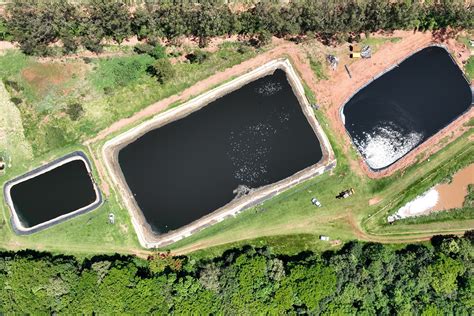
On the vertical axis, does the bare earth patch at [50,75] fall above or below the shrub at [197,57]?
above

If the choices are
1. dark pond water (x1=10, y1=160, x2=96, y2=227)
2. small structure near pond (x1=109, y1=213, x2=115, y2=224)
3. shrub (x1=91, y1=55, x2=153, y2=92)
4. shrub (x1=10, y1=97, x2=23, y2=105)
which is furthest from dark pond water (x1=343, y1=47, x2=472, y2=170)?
shrub (x1=10, y1=97, x2=23, y2=105)

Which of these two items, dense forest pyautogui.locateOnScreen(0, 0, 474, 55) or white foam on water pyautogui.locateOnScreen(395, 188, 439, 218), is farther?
white foam on water pyautogui.locateOnScreen(395, 188, 439, 218)

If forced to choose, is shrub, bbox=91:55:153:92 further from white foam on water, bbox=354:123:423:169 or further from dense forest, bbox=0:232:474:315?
white foam on water, bbox=354:123:423:169

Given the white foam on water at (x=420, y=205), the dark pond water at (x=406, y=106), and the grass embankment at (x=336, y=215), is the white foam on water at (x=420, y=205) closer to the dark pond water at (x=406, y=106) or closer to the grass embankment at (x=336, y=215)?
the grass embankment at (x=336, y=215)

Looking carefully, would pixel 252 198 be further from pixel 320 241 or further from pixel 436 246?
pixel 436 246

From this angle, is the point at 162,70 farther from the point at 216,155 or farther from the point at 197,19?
the point at 216,155

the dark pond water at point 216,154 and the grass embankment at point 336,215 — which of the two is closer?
the grass embankment at point 336,215

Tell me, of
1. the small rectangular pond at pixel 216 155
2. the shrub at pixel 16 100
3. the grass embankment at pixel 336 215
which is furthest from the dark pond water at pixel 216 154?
the shrub at pixel 16 100

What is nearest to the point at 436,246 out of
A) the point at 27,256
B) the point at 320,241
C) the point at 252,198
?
the point at 320,241
